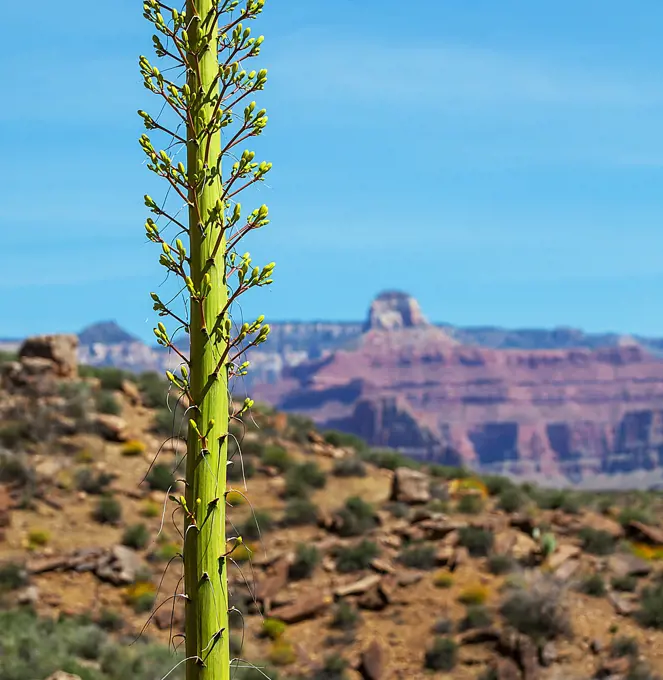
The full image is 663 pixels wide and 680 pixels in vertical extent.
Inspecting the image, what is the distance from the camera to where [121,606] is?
2688 cm

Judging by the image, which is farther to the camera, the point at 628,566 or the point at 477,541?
the point at 477,541

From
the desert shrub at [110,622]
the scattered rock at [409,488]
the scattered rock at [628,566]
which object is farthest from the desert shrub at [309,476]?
→ the desert shrub at [110,622]

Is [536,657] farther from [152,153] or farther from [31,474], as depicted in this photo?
[152,153]

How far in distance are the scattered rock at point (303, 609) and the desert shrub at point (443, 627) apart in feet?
9.14

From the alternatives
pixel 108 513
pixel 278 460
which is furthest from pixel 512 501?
pixel 108 513

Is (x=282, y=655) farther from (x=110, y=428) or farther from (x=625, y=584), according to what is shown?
(x=110, y=428)

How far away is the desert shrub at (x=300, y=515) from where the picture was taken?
3231cm

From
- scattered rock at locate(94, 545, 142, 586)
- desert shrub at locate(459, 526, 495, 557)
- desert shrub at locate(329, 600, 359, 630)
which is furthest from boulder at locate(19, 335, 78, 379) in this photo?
desert shrub at locate(329, 600, 359, 630)

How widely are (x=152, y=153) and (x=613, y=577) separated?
77.7ft

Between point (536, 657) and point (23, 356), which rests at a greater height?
point (23, 356)

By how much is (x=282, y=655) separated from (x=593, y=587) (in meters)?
7.80

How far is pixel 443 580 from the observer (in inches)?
1076

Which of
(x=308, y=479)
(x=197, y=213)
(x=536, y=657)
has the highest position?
(x=197, y=213)

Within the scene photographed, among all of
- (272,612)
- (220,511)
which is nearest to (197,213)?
(220,511)
